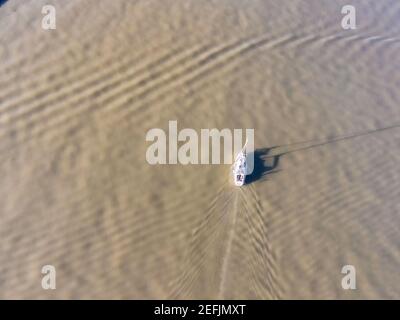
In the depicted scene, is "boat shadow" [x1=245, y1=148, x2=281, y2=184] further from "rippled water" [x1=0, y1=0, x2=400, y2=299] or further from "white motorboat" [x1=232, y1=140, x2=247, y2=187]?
"white motorboat" [x1=232, y1=140, x2=247, y2=187]

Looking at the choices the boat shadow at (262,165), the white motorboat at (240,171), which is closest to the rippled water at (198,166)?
the boat shadow at (262,165)

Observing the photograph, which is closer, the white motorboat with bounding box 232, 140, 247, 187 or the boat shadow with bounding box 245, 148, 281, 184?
the white motorboat with bounding box 232, 140, 247, 187

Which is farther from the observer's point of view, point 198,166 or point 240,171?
point 198,166

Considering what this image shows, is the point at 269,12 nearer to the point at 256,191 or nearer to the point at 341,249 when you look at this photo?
the point at 256,191

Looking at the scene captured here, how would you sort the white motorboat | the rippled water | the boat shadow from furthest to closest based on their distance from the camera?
the boat shadow
the white motorboat
the rippled water

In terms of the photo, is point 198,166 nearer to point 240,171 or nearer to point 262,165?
point 240,171

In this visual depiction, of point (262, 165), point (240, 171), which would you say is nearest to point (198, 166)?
point (240, 171)

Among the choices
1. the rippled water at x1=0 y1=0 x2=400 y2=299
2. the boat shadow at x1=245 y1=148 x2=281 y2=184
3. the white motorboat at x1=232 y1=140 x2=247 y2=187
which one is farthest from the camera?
the boat shadow at x1=245 y1=148 x2=281 y2=184

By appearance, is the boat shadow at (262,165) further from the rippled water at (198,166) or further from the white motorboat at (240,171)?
the white motorboat at (240,171)

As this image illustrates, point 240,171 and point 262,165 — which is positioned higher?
point 262,165

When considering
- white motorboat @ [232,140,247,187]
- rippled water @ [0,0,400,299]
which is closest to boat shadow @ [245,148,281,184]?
rippled water @ [0,0,400,299]
